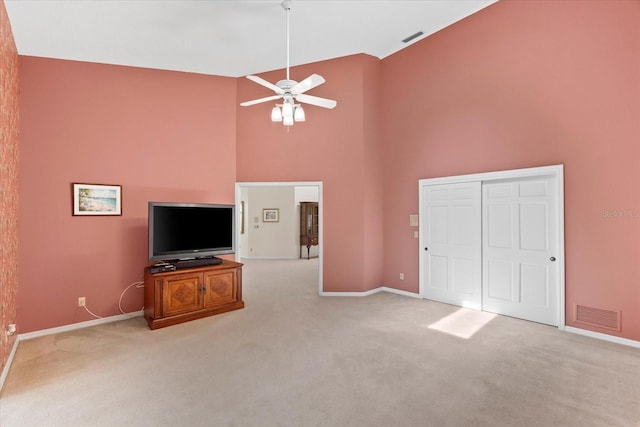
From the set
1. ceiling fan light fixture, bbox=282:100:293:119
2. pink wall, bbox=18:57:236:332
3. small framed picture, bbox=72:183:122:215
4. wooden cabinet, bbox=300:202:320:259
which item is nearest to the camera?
ceiling fan light fixture, bbox=282:100:293:119

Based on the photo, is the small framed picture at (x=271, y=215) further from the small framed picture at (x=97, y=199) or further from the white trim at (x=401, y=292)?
the small framed picture at (x=97, y=199)

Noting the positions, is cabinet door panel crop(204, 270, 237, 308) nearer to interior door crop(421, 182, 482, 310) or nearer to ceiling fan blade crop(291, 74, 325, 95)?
ceiling fan blade crop(291, 74, 325, 95)

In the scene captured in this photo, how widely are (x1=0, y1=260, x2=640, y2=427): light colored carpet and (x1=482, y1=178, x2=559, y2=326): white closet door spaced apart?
258 millimetres

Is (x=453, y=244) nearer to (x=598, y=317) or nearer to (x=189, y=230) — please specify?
(x=598, y=317)

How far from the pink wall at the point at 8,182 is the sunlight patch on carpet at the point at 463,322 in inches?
175

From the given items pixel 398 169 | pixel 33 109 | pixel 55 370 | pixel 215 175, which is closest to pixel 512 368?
pixel 398 169

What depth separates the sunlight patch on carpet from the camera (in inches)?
152

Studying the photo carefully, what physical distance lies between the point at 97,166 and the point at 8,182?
44.0 inches

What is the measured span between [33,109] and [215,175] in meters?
2.34

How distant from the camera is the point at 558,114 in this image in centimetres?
390

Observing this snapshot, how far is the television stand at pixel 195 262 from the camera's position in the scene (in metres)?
4.36

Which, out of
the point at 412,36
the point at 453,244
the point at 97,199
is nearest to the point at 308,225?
the point at 453,244

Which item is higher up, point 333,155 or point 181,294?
point 333,155

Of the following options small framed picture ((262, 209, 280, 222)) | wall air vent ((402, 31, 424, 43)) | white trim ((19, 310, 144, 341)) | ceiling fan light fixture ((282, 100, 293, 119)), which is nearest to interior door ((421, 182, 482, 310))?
wall air vent ((402, 31, 424, 43))
